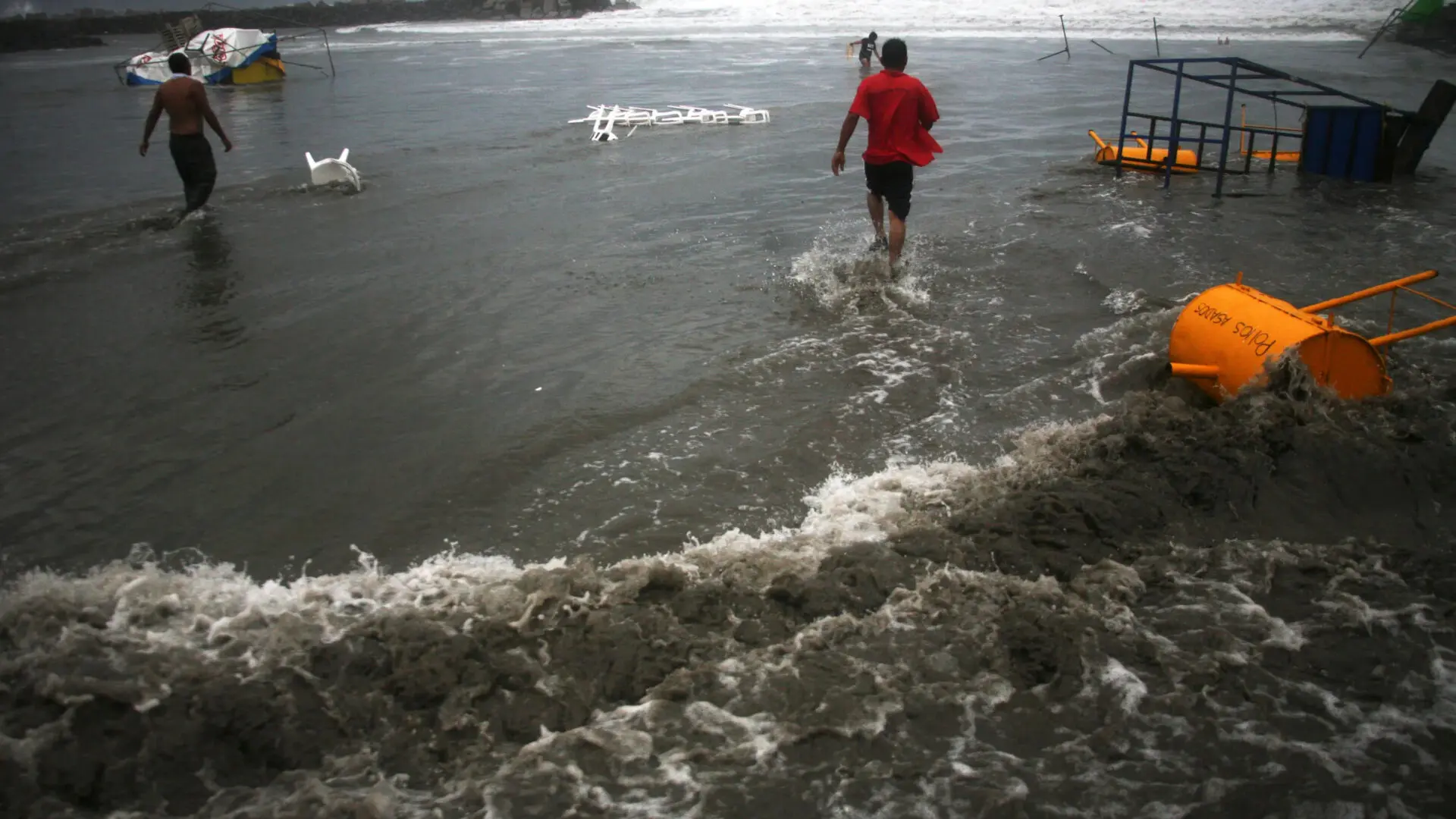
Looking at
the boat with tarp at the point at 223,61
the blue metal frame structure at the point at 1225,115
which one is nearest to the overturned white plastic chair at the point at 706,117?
the blue metal frame structure at the point at 1225,115

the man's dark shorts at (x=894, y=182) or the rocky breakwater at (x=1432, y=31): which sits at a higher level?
the rocky breakwater at (x=1432, y=31)

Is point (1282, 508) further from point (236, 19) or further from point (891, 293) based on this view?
point (236, 19)

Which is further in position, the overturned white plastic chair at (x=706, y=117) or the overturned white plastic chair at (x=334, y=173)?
the overturned white plastic chair at (x=706, y=117)

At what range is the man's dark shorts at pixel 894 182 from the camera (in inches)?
299

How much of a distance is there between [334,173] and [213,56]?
18.7 meters

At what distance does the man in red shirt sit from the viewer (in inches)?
290

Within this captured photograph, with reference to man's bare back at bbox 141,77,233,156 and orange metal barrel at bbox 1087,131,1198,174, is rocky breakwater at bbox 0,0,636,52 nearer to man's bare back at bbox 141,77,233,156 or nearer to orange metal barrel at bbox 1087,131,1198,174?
man's bare back at bbox 141,77,233,156

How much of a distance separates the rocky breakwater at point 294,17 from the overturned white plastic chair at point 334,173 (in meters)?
41.6

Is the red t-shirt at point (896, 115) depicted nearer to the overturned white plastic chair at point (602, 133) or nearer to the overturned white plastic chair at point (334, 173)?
the overturned white plastic chair at point (334, 173)

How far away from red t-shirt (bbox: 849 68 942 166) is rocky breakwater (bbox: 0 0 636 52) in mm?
47869

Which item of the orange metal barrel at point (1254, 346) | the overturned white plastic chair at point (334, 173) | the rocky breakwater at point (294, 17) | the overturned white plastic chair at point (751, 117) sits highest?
the rocky breakwater at point (294, 17)

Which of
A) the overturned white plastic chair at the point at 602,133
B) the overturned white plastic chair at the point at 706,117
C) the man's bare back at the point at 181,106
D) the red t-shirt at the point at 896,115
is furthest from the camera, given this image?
the overturned white plastic chair at the point at 706,117

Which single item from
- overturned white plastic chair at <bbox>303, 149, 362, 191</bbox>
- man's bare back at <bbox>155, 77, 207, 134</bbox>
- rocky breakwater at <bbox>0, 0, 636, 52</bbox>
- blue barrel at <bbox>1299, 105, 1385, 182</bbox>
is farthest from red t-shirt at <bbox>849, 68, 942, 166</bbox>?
rocky breakwater at <bbox>0, 0, 636, 52</bbox>

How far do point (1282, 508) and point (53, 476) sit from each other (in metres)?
6.11
